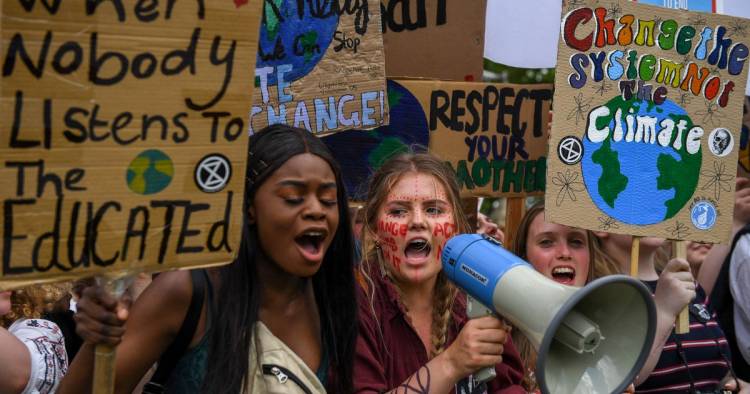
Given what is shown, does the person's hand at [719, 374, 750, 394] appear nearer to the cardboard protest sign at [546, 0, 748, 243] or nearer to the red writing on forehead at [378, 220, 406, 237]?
the cardboard protest sign at [546, 0, 748, 243]

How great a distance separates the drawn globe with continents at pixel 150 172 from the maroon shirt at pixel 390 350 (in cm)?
99

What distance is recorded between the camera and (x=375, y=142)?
14.3 feet

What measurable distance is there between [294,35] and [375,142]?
2.01 feet

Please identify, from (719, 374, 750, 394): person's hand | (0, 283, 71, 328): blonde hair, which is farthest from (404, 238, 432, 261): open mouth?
(719, 374, 750, 394): person's hand

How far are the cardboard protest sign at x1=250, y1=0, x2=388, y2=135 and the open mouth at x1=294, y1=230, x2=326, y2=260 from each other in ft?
3.50

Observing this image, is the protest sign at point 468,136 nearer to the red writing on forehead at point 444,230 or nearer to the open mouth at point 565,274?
the open mouth at point 565,274

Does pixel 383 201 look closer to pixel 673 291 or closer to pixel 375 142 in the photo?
pixel 375 142

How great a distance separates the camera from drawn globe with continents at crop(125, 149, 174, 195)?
2469 millimetres

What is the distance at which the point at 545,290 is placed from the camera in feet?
8.95

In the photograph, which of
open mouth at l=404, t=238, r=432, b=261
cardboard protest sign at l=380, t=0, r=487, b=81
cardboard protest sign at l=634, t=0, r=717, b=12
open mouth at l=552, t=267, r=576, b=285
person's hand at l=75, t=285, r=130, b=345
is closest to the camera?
person's hand at l=75, t=285, r=130, b=345

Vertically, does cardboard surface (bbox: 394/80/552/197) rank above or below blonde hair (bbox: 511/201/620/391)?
above

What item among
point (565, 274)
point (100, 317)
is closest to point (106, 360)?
point (100, 317)

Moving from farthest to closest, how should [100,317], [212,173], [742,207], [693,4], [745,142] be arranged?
[745,142] < [742,207] < [693,4] < [212,173] < [100,317]

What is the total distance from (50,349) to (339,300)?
0.90 metres
